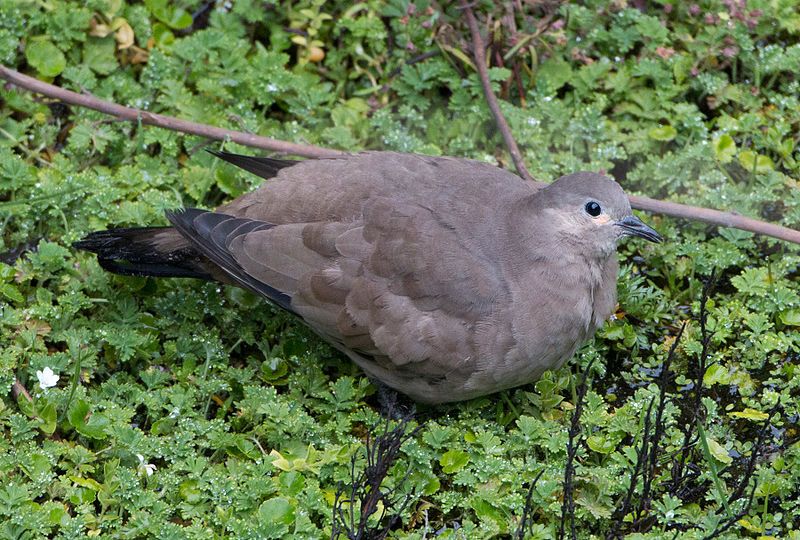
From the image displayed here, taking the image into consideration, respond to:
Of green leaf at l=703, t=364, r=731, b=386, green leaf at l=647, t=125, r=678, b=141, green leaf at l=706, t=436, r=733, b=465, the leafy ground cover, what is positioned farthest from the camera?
green leaf at l=647, t=125, r=678, b=141

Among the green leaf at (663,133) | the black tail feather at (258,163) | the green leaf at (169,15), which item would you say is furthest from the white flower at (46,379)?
the green leaf at (663,133)

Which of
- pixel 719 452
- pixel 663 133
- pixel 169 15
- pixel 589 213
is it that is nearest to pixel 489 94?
pixel 663 133

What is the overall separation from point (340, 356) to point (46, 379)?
1.23 metres

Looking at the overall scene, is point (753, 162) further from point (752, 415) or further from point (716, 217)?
point (752, 415)

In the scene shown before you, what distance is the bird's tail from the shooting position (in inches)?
183

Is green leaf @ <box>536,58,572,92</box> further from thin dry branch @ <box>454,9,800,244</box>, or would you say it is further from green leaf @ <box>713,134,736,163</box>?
green leaf @ <box>713,134,736,163</box>

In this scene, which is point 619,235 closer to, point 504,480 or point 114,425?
point 504,480

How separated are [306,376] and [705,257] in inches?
75.1

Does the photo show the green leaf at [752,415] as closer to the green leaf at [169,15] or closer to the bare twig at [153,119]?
the bare twig at [153,119]

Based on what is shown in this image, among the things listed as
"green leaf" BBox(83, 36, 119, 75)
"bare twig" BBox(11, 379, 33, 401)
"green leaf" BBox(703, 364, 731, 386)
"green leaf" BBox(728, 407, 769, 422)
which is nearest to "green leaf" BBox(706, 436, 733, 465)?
"green leaf" BBox(728, 407, 769, 422)

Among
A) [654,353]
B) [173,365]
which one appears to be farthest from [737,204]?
[173,365]

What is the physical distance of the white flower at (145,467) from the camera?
161 inches

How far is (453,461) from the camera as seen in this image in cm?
415

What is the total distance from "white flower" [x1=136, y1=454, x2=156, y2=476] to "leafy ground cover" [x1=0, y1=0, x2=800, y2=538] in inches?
0.5
